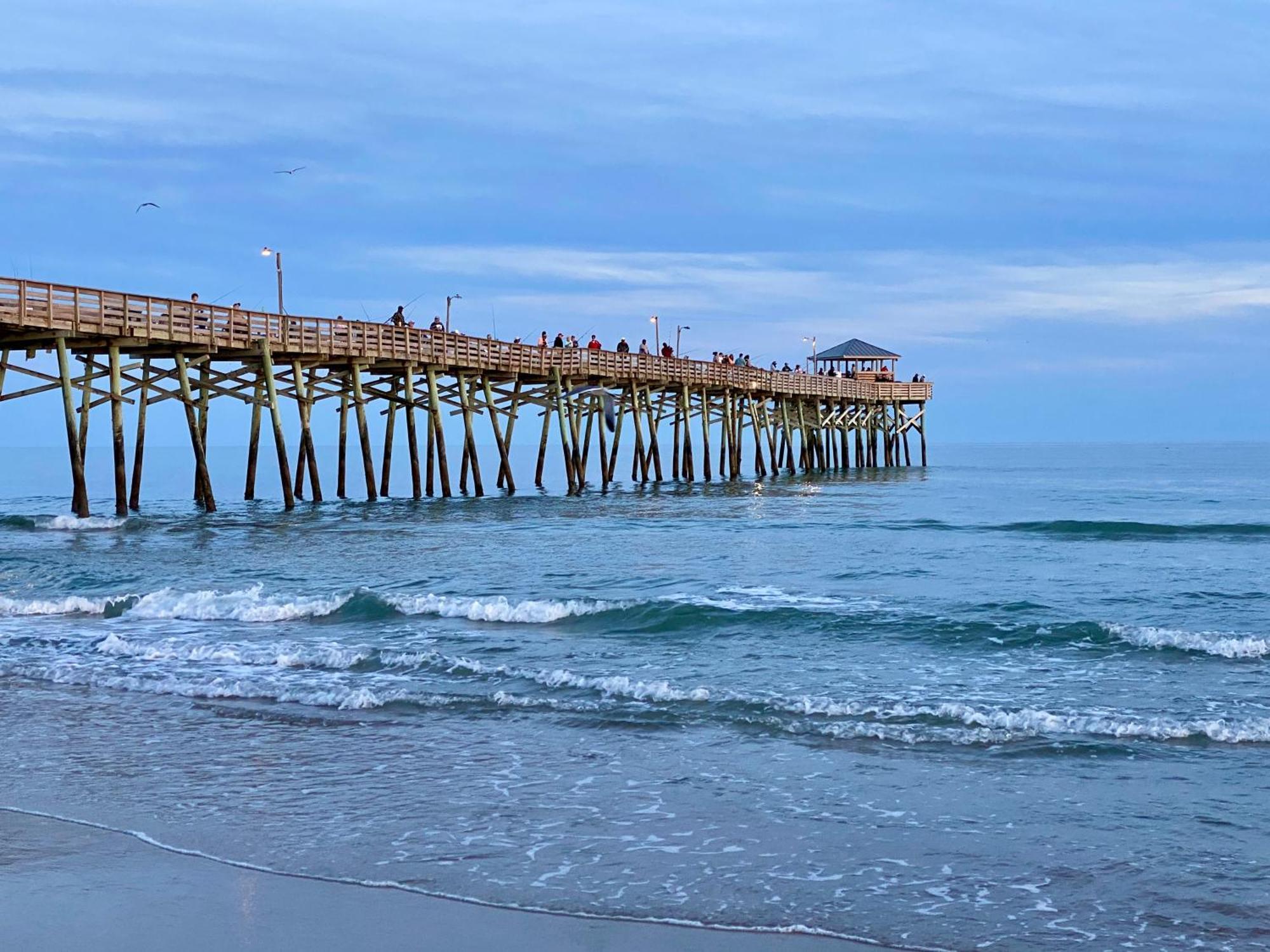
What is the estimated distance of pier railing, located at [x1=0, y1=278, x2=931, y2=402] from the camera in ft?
79.8

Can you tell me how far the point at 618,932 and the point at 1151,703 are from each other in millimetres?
6229

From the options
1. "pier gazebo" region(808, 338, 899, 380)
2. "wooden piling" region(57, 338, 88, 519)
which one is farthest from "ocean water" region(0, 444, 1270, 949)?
"pier gazebo" region(808, 338, 899, 380)

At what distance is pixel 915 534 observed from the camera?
2819 cm

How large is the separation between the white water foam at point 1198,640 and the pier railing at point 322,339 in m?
19.0

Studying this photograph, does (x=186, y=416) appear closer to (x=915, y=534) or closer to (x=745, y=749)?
(x=915, y=534)

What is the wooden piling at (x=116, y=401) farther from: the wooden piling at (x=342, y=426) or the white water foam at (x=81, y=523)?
the wooden piling at (x=342, y=426)

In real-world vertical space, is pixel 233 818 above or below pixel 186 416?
below

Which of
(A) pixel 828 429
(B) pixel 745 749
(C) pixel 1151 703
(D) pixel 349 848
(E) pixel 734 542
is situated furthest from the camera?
(A) pixel 828 429

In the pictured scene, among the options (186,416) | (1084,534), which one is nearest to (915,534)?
(1084,534)

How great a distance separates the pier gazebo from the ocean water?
157 ft

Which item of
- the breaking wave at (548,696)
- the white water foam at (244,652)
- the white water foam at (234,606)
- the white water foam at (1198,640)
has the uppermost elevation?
the white water foam at (234,606)

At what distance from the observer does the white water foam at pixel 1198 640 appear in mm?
12641

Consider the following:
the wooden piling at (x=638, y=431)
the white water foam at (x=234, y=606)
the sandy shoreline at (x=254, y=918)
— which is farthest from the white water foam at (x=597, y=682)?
the wooden piling at (x=638, y=431)

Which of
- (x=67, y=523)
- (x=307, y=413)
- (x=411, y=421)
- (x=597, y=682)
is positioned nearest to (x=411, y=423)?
(x=411, y=421)
